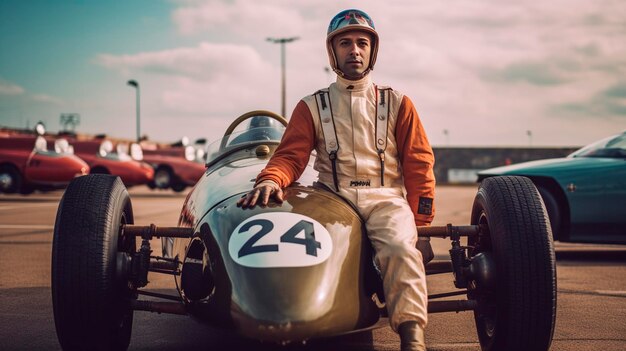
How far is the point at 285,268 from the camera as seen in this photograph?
272cm

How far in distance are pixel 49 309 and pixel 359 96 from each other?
108 inches

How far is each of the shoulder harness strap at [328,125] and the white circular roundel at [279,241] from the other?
634 mm

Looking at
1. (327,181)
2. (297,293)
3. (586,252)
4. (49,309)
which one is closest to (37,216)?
(49,309)

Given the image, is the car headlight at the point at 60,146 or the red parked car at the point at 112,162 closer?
the car headlight at the point at 60,146

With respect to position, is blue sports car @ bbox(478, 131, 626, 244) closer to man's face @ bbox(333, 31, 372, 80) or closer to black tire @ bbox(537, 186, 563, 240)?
black tire @ bbox(537, 186, 563, 240)

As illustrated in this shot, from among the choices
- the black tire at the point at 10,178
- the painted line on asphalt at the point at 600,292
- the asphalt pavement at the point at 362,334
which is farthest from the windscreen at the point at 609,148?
the black tire at the point at 10,178

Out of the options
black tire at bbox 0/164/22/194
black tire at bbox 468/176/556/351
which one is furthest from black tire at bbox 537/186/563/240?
black tire at bbox 0/164/22/194

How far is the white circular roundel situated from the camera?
9.07 feet

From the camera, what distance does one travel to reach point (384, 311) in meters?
3.10

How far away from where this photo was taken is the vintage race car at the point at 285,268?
107 inches

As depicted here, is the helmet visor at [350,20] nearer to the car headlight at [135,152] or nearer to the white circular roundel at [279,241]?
the white circular roundel at [279,241]

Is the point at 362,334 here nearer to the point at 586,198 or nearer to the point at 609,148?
the point at 586,198

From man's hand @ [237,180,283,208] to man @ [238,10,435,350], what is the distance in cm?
5

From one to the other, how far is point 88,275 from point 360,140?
60.6 inches
